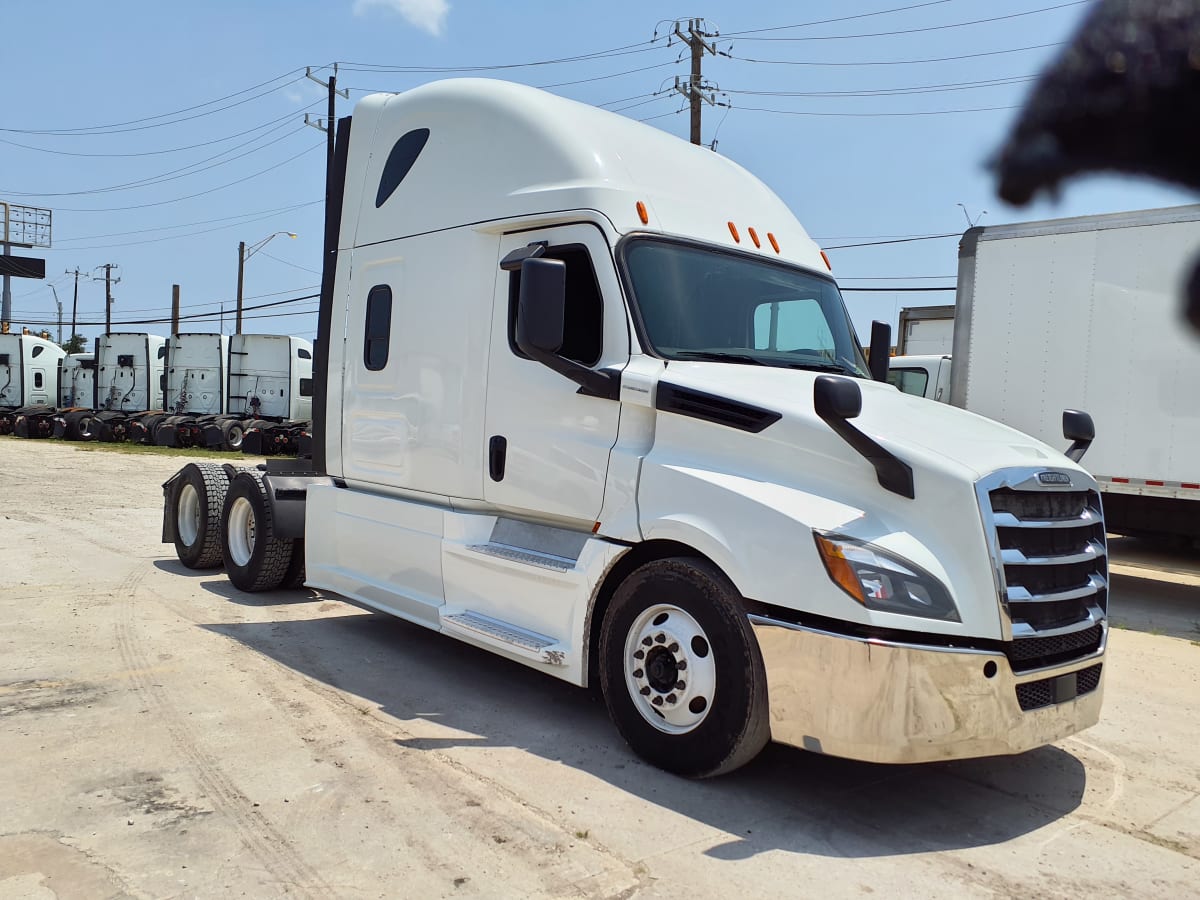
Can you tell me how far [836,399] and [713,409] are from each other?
2.25ft

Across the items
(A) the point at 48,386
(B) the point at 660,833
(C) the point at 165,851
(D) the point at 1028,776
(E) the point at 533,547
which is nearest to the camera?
(C) the point at 165,851

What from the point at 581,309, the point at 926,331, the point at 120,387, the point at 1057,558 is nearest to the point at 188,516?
the point at 581,309

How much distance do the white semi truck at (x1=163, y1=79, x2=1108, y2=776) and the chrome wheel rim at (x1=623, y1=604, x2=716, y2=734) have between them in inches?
0.5

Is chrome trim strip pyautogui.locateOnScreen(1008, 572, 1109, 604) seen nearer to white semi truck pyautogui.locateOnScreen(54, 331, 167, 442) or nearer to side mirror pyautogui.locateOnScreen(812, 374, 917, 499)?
side mirror pyautogui.locateOnScreen(812, 374, 917, 499)

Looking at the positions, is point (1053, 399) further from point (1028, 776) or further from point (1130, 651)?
point (1028, 776)

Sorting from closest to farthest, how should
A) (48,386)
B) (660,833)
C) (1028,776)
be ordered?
(660,833)
(1028,776)
(48,386)

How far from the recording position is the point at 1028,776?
187 inches

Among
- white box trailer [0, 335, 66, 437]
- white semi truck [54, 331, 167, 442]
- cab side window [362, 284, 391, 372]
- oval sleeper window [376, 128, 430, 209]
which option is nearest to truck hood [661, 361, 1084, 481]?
cab side window [362, 284, 391, 372]

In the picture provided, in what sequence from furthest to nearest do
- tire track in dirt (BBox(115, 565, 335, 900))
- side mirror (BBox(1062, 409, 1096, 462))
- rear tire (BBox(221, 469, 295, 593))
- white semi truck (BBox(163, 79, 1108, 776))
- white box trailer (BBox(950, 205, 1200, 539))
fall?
white box trailer (BBox(950, 205, 1200, 539))
rear tire (BBox(221, 469, 295, 593))
side mirror (BBox(1062, 409, 1096, 462))
white semi truck (BBox(163, 79, 1108, 776))
tire track in dirt (BBox(115, 565, 335, 900))

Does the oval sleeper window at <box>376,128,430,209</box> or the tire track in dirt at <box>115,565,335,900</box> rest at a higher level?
the oval sleeper window at <box>376,128,430,209</box>

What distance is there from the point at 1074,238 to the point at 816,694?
7.74m

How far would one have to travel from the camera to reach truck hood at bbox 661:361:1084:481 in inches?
163

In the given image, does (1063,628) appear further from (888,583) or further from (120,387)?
(120,387)

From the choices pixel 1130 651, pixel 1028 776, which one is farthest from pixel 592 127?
pixel 1130 651
